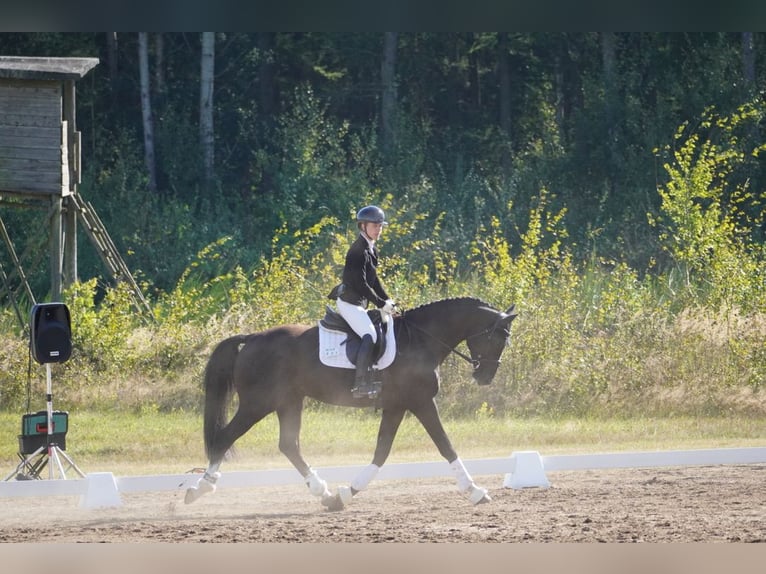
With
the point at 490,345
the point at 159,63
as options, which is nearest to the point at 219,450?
the point at 490,345

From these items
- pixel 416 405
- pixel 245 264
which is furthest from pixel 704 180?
pixel 245 264

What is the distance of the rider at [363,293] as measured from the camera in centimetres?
835

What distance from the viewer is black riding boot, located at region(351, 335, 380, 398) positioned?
8398mm

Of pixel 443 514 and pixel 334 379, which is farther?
pixel 334 379

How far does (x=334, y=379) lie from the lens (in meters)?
8.60

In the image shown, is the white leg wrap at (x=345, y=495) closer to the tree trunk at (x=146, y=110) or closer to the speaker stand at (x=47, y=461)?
the speaker stand at (x=47, y=461)

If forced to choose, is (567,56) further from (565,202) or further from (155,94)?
(155,94)

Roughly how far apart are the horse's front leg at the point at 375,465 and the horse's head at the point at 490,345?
24.5 inches

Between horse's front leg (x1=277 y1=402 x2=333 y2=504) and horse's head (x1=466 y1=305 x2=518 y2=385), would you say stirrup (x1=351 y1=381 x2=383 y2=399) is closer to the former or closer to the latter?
horse's front leg (x1=277 y1=402 x2=333 y2=504)

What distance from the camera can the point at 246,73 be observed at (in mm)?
23297

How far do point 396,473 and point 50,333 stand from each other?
258cm

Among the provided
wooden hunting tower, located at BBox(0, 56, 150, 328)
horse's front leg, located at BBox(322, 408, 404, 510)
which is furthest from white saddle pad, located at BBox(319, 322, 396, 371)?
wooden hunting tower, located at BBox(0, 56, 150, 328)

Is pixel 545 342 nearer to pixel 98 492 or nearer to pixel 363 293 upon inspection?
pixel 363 293

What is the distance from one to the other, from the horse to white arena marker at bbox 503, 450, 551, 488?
0.64 m
